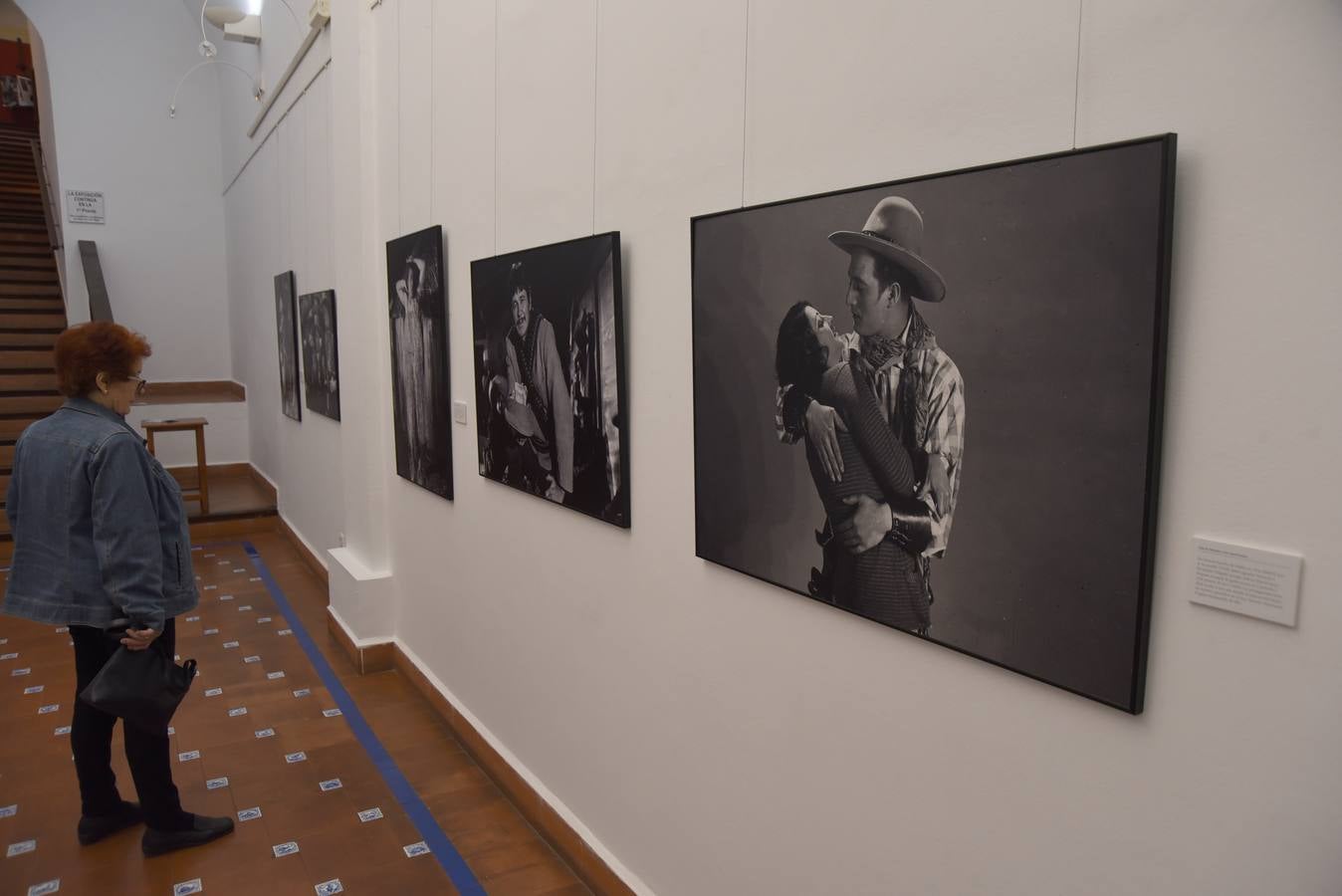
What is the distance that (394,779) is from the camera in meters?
4.91

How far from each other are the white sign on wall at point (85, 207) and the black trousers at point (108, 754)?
494 inches

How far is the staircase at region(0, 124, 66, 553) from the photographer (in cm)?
1160

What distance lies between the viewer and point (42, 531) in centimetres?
369

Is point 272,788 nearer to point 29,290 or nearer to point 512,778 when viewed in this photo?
point 512,778

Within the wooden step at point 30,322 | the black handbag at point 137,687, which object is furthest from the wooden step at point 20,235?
the black handbag at point 137,687

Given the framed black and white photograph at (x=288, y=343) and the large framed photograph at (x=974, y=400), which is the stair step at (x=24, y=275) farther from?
the large framed photograph at (x=974, y=400)

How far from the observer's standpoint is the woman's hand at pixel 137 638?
11.9 feet

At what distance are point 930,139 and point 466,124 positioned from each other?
3288mm

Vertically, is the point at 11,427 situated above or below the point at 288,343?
below

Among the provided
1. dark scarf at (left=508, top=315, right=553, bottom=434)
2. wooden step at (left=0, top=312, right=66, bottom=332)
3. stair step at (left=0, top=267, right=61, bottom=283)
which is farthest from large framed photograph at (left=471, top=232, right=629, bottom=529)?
stair step at (left=0, top=267, right=61, bottom=283)

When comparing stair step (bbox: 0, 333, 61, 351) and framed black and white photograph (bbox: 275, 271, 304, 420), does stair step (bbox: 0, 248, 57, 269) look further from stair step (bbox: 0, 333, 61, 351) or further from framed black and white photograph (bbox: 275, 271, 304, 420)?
framed black and white photograph (bbox: 275, 271, 304, 420)

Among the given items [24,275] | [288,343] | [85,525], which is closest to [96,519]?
[85,525]

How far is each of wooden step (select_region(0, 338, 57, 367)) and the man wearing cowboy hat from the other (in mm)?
13359

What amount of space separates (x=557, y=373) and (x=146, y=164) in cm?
1375
